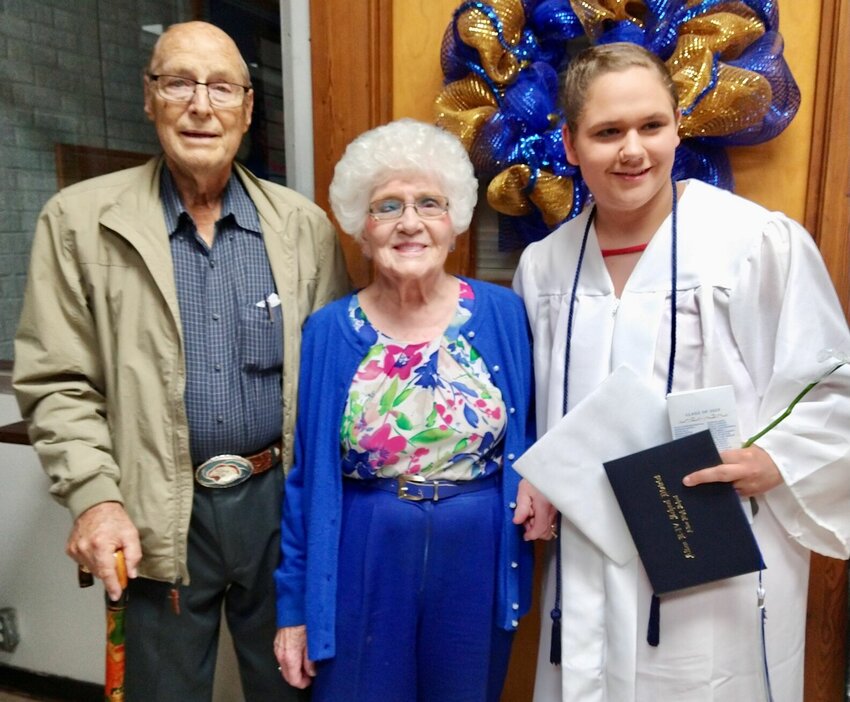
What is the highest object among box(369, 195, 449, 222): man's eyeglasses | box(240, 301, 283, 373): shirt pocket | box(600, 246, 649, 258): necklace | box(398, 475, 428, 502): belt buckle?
box(369, 195, 449, 222): man's eyeglasses

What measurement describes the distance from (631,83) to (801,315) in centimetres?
46

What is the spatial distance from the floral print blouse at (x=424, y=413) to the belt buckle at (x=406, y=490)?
0.5 inches

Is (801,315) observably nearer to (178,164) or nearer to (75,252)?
(178,164)

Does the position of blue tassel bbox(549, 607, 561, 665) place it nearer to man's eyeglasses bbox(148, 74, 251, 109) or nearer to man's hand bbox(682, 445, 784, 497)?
man's hand bbox(682, 445, 784, 497)

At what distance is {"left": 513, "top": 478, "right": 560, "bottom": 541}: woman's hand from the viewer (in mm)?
1299

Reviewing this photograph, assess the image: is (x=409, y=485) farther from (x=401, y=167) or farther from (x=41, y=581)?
(x=41, y=581)

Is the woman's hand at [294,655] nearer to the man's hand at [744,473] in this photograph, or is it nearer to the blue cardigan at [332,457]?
the blue cardigan at [332,457]

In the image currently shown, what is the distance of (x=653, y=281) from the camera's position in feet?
3.90

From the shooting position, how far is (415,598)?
130cm

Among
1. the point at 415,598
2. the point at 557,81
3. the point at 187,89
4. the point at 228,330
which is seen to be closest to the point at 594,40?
the point at 557,81

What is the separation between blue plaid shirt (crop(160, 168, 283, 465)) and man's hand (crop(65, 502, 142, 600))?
0.17 metres

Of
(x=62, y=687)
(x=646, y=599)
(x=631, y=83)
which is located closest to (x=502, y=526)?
(x=646, y=599)

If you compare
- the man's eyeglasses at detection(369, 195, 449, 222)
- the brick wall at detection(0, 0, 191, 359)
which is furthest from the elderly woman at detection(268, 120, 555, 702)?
the brick wall at detection(0, 0, 191, 359)

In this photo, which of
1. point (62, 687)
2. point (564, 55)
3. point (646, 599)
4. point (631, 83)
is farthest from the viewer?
point (62, 687)
